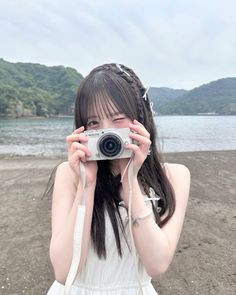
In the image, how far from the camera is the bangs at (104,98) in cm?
157

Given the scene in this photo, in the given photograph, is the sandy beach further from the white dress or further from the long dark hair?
the long dark hair

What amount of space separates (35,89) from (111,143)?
11360cm

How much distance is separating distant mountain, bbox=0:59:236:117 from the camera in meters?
85.8

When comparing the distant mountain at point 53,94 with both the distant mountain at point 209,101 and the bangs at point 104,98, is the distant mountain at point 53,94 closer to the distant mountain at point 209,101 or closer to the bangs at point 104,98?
the distant mountain at point 209,101

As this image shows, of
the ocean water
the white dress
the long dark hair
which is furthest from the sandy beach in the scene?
the long dark hair

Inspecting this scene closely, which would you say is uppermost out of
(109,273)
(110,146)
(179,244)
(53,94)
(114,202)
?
(53,94)

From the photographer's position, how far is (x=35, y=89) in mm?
109500

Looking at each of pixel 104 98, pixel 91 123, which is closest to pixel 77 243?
pixel 91 123

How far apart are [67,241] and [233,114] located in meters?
Result: 133

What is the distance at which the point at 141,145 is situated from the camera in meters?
1.48

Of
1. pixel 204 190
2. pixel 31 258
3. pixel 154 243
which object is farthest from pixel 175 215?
pixel 204 190

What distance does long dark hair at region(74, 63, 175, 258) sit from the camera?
62.0 inches

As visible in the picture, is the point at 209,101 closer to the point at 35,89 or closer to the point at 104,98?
the point at 35,89

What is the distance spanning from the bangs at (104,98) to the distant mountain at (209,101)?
121969 mm
